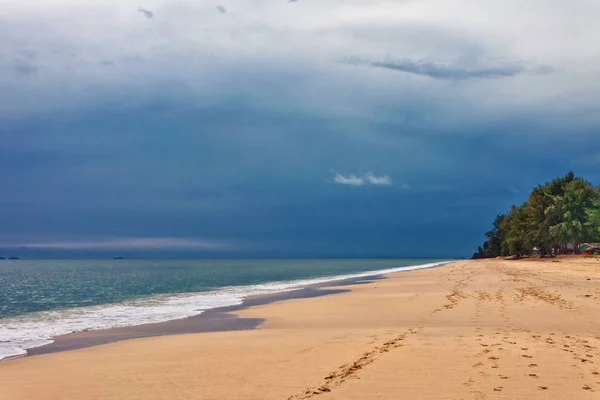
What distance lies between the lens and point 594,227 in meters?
92.9

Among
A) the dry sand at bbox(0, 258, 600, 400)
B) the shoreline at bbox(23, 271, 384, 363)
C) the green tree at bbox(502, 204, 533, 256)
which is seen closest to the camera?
the dry sand at bbox(0, 258, 600, 400)

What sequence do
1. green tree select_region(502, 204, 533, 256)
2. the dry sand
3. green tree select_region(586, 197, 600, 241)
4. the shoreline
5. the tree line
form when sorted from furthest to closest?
green tree select_region(502, 204, 533, 256) → the tree line → green tree select_region(586, 197, 600, 241) → the shoreline → the dry sand

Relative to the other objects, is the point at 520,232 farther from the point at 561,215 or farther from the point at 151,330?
the point at 151,330

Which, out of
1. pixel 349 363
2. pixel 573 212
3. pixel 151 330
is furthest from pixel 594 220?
pixel 349 363

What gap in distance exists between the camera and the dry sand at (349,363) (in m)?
8.96

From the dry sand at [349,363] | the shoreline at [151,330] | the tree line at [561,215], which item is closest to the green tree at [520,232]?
the tree line at [561,215]

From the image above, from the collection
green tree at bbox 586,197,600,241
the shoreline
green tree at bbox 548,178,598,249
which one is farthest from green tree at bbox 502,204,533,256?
the shoreline

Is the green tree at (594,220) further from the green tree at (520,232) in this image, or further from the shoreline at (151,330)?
the shoreline at (151,330)

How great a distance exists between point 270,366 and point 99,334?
983 cm

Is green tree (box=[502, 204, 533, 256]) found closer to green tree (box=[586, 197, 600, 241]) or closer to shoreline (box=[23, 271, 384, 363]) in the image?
green tree (box=[586, 197, 600, 241])

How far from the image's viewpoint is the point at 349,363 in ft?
36.2

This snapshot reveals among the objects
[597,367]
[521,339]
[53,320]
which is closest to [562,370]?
[597,367]

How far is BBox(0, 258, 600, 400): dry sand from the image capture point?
8960 millimetres

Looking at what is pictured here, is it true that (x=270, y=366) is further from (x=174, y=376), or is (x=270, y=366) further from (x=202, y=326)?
(x=202, y=326)
